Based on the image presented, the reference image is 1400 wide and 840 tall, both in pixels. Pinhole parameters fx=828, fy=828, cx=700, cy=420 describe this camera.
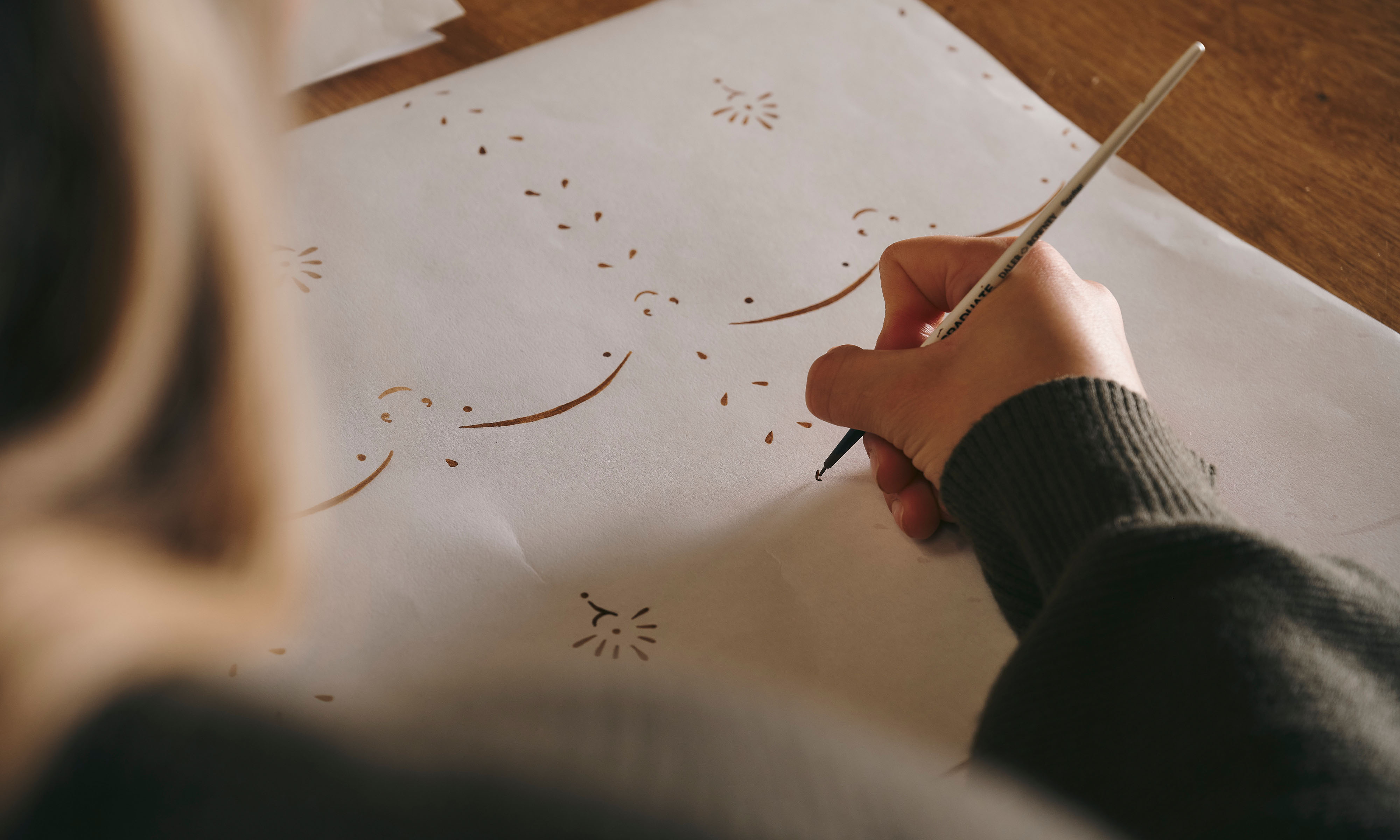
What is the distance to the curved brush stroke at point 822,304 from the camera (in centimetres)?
55

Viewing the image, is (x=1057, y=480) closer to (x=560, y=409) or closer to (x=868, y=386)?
(x=868, y=386)

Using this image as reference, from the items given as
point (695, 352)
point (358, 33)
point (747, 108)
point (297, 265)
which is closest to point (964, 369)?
point (695, 352)

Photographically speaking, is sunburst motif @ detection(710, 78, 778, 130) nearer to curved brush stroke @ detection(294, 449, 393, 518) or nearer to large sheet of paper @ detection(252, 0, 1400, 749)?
large sheet of paper @ detection(252, 0, 1400, 749)

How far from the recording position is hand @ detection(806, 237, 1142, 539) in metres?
0.44

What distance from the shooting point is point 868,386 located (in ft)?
1.51

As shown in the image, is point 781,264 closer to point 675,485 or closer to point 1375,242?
point 675,485

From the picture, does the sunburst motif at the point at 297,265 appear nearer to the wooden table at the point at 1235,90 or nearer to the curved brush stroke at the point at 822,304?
the wooden table at the point at 1235,90

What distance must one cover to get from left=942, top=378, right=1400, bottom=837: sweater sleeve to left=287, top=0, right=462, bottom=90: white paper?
2.04ft

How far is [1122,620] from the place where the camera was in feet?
1.06

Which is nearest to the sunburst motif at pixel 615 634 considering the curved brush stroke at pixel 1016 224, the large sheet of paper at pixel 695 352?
the large sheet of paper at pixel 695 352

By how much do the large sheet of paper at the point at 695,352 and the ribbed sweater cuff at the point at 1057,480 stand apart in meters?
0.04

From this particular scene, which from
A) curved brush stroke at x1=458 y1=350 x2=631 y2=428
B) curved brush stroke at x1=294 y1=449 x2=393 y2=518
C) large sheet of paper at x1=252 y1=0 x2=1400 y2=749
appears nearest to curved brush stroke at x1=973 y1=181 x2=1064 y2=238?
large sheet of paper at x1=252 y1=0 x2=1400 y2=749

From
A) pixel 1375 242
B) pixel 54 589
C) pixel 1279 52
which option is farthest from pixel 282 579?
pixel 1279 52

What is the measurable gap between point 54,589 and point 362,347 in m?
0.38
